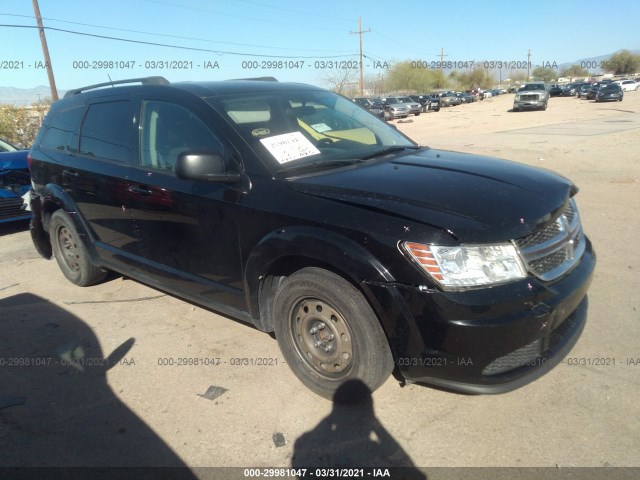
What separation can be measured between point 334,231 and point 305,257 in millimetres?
292

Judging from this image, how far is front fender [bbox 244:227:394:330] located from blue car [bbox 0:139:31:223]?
17.9 feet

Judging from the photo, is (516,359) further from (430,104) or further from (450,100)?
(450,100)

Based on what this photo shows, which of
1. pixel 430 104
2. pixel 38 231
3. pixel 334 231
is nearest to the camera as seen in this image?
pixel 334 231

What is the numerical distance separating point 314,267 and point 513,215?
Result: 42.6 inches

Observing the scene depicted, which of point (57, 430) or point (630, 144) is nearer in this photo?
point (57, 430)

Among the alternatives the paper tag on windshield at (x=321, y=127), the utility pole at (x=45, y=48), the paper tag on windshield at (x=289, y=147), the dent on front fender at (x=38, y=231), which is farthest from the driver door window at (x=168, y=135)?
the utility pole at (x=45, y=48)

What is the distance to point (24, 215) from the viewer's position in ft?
23.0

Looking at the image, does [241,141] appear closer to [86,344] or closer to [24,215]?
[86,344]

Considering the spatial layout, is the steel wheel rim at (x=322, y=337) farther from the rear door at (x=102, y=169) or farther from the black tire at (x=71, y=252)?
the black tire at (x=71, y=252)

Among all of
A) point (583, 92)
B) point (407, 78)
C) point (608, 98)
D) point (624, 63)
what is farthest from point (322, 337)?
point (624, 63)

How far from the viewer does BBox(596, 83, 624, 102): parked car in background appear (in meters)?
39.9

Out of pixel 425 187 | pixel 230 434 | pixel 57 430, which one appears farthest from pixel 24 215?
pixel 425 187

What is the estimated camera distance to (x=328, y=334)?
9.00 ft

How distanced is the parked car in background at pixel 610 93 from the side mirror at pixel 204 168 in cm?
4613
